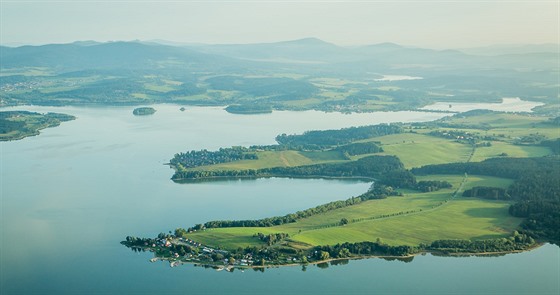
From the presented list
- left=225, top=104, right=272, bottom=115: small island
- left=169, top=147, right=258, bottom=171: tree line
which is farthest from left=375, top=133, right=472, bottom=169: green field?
left=225, top=104, right=272, bottom=115: small island

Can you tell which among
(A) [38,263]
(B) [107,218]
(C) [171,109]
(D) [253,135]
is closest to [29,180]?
(B) [107,218]

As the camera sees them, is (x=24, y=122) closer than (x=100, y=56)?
Yes

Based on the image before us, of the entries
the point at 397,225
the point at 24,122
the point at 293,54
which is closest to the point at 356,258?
the point at 397,225

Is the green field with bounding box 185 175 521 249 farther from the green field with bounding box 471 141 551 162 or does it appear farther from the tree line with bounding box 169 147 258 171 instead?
the tree line with bounding box 169 147 258 171

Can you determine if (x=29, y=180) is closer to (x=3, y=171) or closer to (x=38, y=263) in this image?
(x=3, y=171)

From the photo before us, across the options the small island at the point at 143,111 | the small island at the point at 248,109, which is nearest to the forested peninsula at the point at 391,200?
the small island at the point at 248,109

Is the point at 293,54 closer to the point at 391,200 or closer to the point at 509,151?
the point at 509,151
